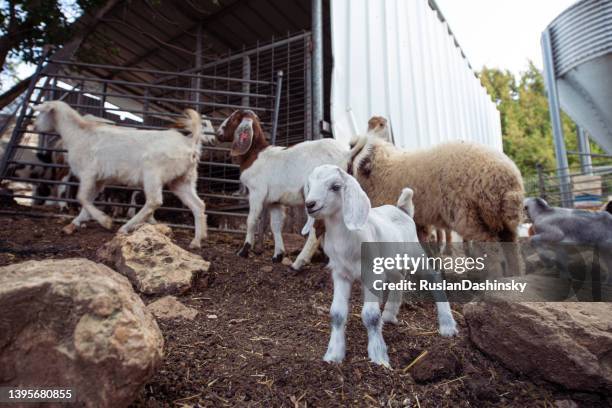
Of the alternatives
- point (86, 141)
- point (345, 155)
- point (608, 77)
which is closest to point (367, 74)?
point (345, 155)

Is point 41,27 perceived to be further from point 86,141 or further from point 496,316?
point 496,316

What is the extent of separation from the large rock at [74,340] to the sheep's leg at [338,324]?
0.77 meters

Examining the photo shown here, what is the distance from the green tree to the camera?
24156 millimetres

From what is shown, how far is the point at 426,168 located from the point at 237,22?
6902 millimetres

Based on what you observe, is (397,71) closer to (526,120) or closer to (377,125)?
(377,125)

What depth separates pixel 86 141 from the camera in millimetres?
4691

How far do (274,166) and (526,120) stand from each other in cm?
2649

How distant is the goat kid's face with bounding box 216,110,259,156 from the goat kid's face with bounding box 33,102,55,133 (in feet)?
6.98

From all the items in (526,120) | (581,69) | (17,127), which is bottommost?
(17,127)

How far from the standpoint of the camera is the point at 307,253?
3.95 metres

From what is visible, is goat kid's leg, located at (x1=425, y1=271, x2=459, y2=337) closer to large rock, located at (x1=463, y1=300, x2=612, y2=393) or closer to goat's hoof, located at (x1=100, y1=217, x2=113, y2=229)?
large rock, located at (x1=463, y1=300, x2=612, y2=393)

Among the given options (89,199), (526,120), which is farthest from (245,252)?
(526,120)

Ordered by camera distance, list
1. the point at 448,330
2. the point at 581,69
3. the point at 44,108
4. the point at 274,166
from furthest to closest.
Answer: the point at 581,69
the point at 44,108
the point at 274,166
the point at 448,330

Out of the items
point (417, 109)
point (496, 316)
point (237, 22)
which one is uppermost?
point (237, 22)
